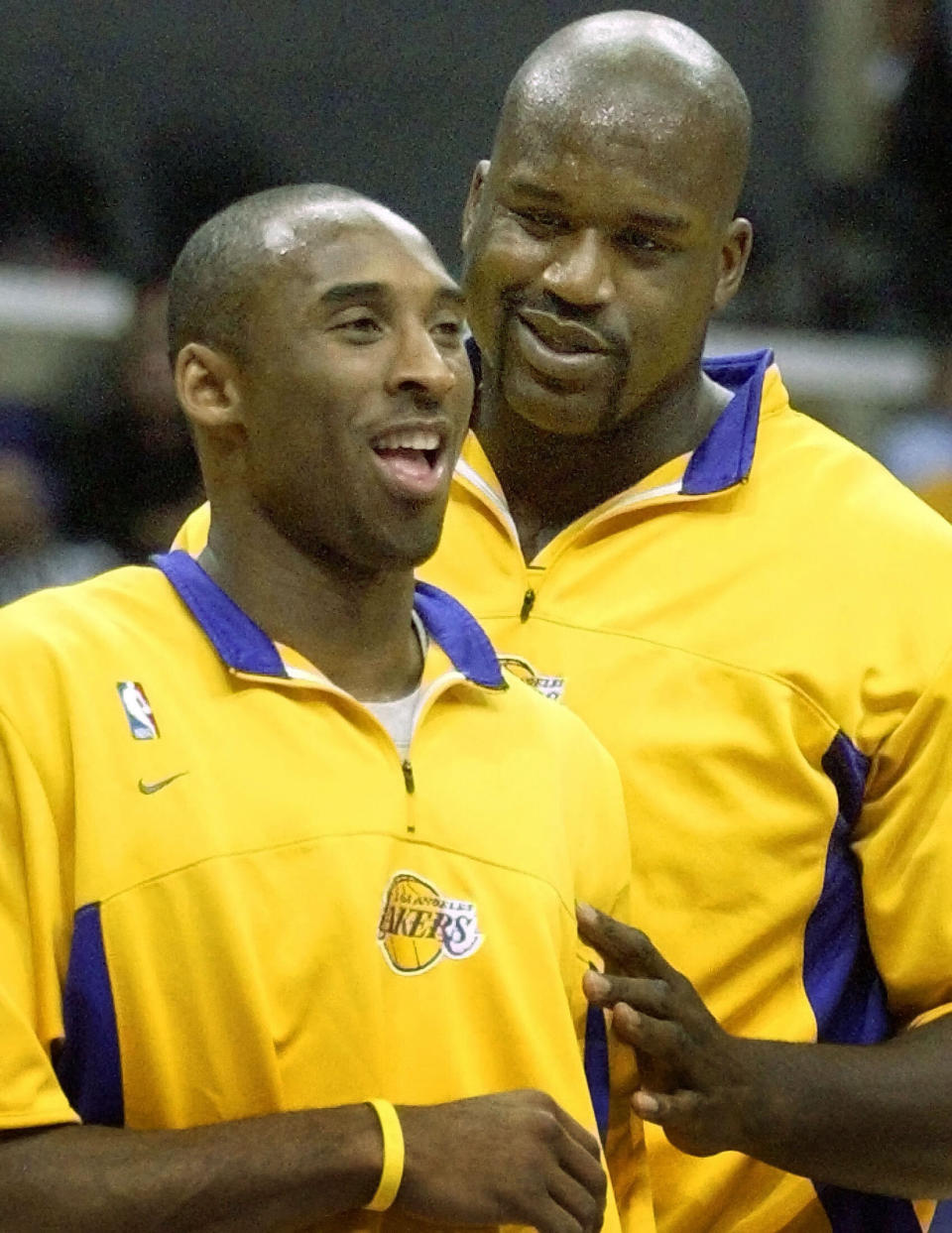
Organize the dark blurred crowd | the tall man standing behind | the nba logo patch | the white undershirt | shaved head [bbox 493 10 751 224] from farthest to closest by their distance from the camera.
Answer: the dark blurred crowd
shaved head [bbox 493 10 751 224]
the tall man standing behind
the white undershirt
the nba logo patch

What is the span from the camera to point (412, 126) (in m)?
5.00

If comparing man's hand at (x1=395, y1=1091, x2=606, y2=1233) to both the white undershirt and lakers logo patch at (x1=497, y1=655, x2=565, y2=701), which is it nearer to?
the white undershirt

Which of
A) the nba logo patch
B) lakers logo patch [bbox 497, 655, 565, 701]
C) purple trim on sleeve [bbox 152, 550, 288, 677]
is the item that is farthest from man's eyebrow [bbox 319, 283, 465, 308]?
lakers logo patch [bbox 497, 655, 565, 701]

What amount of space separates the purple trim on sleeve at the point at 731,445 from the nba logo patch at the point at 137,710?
74cm

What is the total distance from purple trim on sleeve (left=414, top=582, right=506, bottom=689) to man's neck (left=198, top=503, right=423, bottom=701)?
0.16ft

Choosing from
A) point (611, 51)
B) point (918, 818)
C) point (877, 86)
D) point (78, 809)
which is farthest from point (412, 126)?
point (78, 809)

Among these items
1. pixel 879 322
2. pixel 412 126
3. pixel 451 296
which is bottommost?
pixel 879 322

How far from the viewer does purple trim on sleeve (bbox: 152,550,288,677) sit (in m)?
1.73

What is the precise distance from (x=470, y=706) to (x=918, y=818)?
1.72 ft

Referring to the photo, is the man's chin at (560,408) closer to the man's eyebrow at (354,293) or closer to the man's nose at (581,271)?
the man's nose at (581,271)

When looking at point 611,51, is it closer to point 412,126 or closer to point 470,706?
point 470,706

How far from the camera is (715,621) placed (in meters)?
2.17

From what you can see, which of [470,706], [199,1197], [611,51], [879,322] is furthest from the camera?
[879,322]

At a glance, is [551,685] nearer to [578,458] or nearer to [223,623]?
[578,458]
